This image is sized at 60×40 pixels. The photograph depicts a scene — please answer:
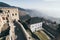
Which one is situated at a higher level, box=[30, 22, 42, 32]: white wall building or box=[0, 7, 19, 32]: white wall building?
box=[0, 7, 19, 32]: white wall building

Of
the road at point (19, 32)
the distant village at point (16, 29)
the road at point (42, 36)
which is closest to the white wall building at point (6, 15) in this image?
the distant village at point (16, 29)

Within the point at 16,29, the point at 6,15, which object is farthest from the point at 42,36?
the point at 6,15

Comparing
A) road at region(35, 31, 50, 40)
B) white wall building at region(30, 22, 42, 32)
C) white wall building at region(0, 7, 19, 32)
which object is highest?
white wall building at region(0, 7, 19, 32)

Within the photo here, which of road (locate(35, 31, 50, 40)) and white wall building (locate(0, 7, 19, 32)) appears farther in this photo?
road (locate(35, 31, 50, 40))

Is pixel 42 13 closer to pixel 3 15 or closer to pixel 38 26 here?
pixel 38 26

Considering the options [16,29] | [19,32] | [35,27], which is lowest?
[35,27]

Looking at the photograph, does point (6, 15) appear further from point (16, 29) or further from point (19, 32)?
point (19, 32)

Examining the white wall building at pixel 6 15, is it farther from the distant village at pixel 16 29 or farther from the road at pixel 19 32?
the road at pixel 19 32

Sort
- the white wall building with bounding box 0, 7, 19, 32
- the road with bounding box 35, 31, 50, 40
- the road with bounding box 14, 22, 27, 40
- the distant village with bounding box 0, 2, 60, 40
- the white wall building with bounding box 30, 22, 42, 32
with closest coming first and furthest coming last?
1. the road with bounding box 14, 22, 27, 40
2. the distant village with bounding box 0, 2, 60, 40
3. the white wall building with bounding box 0, 7, 19, 32
4. the road with bounding box 35, 31, 50, 40
5. the white wall building with bounding box 30, 22, 42, 32

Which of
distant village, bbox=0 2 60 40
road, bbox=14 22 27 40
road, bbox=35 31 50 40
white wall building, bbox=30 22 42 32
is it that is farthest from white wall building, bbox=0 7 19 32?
road, bbox=35 31 50 40

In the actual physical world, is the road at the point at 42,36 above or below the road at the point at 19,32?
below

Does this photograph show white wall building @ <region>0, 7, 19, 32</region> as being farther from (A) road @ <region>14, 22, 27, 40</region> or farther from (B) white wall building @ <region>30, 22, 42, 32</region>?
(B) white wall building @ <region>30, 22, 42, 32</region>

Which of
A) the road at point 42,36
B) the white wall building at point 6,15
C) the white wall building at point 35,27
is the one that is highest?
the white wall building at point 6,15
